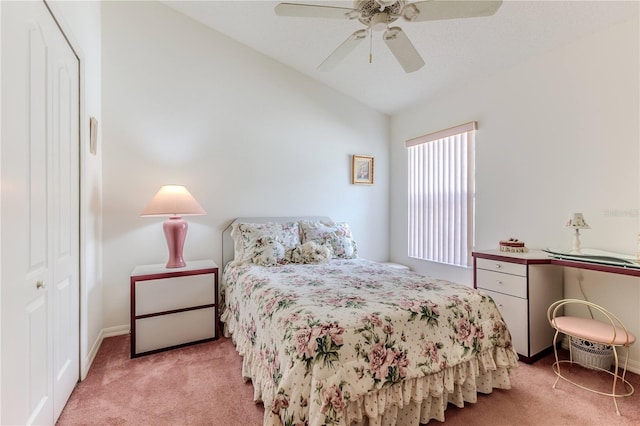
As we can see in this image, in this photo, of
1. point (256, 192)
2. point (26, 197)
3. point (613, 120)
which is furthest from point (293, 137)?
point (613, 120)

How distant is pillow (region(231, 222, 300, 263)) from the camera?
9.56ft

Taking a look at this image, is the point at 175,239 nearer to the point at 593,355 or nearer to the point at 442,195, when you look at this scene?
the point at 442,195

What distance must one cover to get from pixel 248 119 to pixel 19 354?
2730 millimetres

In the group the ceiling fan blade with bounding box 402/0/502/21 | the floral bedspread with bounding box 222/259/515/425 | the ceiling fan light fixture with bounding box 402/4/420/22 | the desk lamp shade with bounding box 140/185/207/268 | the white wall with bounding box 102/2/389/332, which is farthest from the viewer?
the white wall with bounding box 102/2/389/332

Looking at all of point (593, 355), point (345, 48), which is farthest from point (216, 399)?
point (593, 355)

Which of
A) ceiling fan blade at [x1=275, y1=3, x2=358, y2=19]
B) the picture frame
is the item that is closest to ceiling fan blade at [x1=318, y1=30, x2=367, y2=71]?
ceiling fan blade at [x1=275, y1=3, x2=358, y2=19]

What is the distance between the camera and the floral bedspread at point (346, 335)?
1298 millimetres

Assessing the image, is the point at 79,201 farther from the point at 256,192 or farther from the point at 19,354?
the point at 256,192

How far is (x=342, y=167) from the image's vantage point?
4020 mm

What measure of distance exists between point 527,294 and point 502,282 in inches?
7.7

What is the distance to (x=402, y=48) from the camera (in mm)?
1885

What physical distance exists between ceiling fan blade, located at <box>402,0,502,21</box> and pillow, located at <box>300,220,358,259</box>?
2147 millimetres

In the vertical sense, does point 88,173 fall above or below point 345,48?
below

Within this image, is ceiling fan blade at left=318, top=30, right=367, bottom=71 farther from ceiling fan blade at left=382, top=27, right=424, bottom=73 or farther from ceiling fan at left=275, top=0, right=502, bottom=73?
ceiling fan blade at left=382, top=27, right=424, bottom=73
